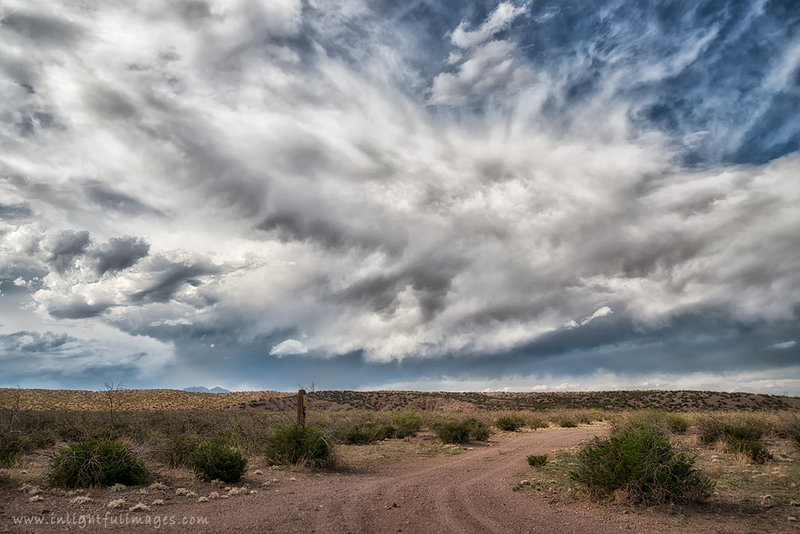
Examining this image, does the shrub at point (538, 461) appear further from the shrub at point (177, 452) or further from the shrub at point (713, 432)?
the shrub at point (177, 452)

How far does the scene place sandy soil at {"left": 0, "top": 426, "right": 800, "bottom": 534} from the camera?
9.16 metres

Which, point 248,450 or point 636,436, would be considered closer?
point 636,436

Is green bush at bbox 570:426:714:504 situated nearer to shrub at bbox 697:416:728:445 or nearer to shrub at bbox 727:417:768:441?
shrub at bbox 727:417:768:441

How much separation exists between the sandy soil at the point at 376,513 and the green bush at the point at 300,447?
2.92 m

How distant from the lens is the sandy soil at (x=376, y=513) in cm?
916

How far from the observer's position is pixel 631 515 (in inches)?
403

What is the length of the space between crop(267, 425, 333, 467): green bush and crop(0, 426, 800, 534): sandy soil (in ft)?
9.58

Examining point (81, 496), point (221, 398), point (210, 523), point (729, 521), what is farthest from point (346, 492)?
point (221, 398)

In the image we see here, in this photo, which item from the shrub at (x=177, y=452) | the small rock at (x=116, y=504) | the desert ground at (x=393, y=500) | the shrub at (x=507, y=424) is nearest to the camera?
the desert ground at (x=393, y=500)

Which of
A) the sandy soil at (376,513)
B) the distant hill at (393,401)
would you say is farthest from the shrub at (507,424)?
the distant hill at (393,401)

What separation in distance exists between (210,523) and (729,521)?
1096 centimetres

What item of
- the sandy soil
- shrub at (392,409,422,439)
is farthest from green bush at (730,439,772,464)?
shrub at (392,409,422,439)

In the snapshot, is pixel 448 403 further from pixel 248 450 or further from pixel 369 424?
pixel 248 450

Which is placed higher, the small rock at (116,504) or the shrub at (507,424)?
the small rock at (116,504)
